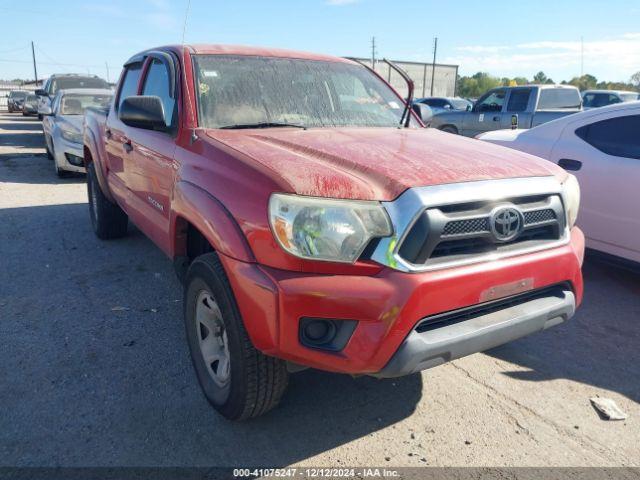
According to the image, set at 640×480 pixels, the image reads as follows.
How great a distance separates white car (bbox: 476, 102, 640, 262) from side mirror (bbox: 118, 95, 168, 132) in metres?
3.44

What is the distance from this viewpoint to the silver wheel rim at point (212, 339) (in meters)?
2.64

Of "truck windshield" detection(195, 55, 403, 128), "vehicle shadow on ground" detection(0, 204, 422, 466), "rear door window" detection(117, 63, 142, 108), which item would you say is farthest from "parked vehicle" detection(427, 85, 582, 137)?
"vehicle shadow on ground" detection(0, 204, 422, 466)

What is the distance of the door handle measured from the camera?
4.53 metres

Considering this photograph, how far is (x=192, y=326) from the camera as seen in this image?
112 inches

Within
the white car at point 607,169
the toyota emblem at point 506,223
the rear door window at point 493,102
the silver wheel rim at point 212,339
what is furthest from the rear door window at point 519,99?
the silver wheel rim at point 212,339

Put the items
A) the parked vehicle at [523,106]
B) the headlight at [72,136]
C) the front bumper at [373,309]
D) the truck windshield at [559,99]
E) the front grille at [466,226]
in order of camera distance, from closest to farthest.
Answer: the front bumper at [373,309] < the front grille at [466,226] < the headlight at [72,136] < the parked vehicle at [523,106] < the truck windshield at [559,99]

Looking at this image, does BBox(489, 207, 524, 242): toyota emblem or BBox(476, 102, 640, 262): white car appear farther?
BBox(476, 102, 640, 262): white car

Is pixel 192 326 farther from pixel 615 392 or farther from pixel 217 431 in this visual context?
pixel 615 392

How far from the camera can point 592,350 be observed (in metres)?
3.46

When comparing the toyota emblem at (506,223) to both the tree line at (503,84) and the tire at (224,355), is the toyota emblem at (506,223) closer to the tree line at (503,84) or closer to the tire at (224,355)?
the tire at (224,355)

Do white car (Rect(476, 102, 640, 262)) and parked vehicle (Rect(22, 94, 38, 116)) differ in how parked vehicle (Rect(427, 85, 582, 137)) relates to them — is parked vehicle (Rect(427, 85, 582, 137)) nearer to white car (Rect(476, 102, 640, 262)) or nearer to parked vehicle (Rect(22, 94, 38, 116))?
white car (Rect(476, 102, 640, 262))

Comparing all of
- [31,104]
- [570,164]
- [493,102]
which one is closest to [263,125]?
[570,164]

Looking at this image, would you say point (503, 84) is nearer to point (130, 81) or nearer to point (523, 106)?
point (523, 106)

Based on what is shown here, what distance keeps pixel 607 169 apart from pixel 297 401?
3.20 meters
